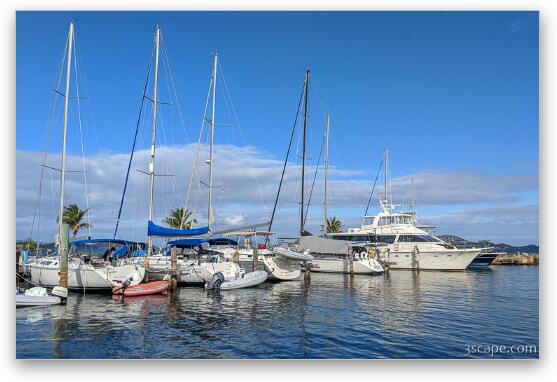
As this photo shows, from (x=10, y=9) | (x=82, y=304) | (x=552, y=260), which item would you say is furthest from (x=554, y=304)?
(x=82, y=304)

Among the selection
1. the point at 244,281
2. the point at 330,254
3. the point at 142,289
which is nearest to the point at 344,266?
the point at 330,254

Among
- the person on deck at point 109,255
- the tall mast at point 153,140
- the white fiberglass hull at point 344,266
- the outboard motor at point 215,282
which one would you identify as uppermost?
the tall mast at point 153,140

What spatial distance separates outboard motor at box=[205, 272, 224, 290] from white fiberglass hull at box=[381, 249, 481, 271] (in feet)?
59.1

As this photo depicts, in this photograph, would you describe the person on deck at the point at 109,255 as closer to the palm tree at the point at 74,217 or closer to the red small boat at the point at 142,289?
the red small boat at the point at 142,289

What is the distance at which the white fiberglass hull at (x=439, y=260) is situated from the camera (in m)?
35.4

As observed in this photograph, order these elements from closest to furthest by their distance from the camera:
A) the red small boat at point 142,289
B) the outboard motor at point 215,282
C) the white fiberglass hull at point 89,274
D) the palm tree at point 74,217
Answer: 1. the red small boat at point 142,289
2. the white fiberglass hull at point 89,274
3. the outboard motor at point 215,282
4. the palm tree at point 74,217

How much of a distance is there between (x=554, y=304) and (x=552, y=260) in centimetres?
93

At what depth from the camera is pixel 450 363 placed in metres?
8.54

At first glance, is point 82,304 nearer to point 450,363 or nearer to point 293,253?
point 293,253

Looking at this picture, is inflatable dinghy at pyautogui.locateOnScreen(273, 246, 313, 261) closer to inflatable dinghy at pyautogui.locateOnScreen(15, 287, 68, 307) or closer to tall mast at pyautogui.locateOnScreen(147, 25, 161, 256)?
tall mast at pyautogui.locateOnScreen(147, 25, 161, 256)

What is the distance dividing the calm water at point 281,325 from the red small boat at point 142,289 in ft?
1.84

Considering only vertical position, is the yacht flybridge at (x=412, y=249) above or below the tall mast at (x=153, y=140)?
below

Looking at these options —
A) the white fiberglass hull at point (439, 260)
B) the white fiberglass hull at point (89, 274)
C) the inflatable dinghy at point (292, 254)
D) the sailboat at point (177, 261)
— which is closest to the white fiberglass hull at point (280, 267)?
the inflatable dinghy at point (292, 254)

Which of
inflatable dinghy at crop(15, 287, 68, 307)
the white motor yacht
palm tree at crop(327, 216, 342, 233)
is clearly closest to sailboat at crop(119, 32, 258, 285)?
inflatable dinghy at crop(15, 287, 68, 307)
